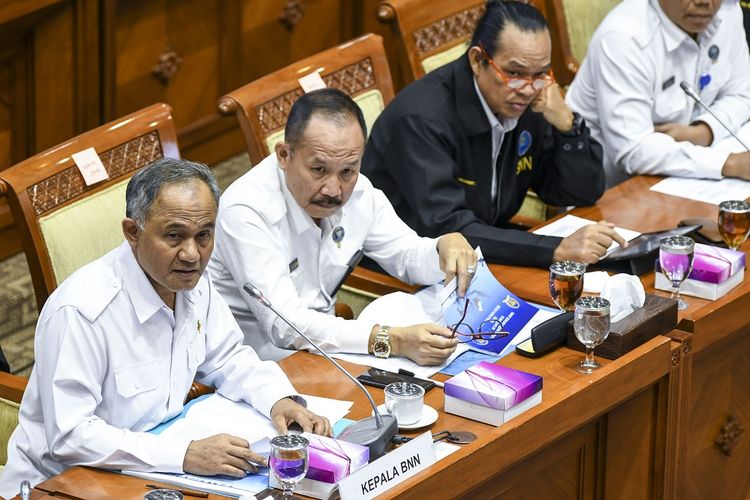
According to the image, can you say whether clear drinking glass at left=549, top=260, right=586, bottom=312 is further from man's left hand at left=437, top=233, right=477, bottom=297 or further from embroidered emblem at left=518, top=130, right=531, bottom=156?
embroidered emblem at left=518, top=130, right=531, bottom=156

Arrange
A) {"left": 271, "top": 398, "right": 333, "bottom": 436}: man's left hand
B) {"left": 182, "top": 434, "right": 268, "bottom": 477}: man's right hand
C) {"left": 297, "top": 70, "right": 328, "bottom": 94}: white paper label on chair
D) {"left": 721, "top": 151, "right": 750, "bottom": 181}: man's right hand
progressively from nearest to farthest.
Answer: {"left": 182, "top": 434, "right": 268, "bottom": 477}: man's right hand
{"left": 271, "top": 398, "right": 333, "bottom": 436}: man's left hand
{"left": 297, "top": 70, "right": 328, "bottom": 94}: white paper label on chair
{"left": 721, "top": 151, "right": 750, "bottom": 181}: man's right hand

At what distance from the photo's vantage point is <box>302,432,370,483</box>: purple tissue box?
7.36 ft

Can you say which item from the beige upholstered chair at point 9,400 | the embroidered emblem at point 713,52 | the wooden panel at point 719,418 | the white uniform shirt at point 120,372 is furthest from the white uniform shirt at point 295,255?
the embroidered emblem at point 713,52

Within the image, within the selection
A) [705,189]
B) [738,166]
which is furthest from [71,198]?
[738,166]

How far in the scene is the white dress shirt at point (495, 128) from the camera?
Answer: 3555 millimetres

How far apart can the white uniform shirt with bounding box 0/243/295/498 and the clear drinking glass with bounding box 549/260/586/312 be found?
0.64 m

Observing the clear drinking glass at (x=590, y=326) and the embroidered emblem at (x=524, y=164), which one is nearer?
the clear drinking glass at (x=590, y=326)

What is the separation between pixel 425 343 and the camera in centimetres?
278

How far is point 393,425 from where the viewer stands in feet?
7.96

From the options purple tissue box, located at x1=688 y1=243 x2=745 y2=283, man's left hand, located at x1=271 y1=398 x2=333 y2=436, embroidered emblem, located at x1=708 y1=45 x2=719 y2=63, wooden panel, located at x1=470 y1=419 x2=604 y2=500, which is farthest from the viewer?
embroidered emblem, located at x1=708 y1=45 x2=719 y2=63

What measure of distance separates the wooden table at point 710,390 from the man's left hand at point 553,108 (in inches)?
16.8

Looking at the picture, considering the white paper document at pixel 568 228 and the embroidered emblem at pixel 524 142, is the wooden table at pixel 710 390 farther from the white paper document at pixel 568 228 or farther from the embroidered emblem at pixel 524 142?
the embroidered emblem at pixel 524 142

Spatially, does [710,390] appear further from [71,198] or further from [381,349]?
[71,198]

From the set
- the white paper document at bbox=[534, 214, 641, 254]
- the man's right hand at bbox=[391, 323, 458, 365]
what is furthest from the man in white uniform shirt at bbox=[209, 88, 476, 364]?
the white paper document at bbox=[534, 214, 641, 254]
